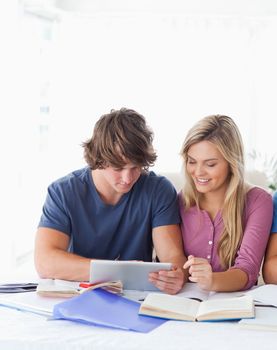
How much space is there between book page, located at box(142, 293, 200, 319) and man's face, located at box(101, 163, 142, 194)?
1.52ft

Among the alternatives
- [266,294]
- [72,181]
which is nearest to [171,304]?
[266,294]

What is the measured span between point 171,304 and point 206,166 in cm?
66

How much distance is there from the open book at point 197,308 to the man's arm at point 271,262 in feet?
1.21

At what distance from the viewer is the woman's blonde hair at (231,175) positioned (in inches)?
101

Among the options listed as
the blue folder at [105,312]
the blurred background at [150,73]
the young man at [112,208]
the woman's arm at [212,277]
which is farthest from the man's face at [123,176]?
the blurred background at [150,73]

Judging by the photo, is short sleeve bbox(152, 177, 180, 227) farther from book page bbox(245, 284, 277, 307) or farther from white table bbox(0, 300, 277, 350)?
white table bbox(0, 300, 277, 350)

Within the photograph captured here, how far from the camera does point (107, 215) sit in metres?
2.63

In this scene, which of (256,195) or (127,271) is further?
(256,195)

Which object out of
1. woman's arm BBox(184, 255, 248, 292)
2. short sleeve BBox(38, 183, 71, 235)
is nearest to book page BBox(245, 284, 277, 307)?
woman's arm BBox(184, 255, 248, 292)

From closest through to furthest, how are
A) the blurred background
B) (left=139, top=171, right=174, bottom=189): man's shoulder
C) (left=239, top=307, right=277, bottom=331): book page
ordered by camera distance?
(left=239, top=307, right=277, bottom=331): book page, (left=139, top=171, right=174, bottom=189): man's shoulder, the blurred background

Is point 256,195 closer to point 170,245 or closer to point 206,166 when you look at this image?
point 206,166

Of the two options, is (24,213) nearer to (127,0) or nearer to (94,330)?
(127,0)

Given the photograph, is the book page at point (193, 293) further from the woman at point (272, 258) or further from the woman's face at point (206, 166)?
the woman's face at point (206, 166)

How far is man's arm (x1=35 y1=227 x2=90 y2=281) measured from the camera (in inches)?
95.0
